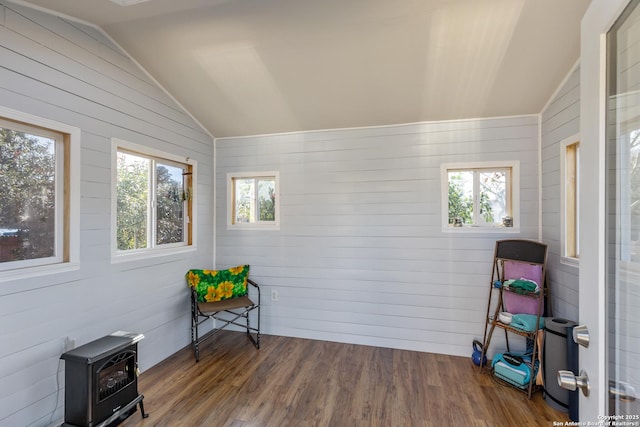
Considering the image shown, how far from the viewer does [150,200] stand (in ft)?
9.44

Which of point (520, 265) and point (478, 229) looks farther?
point (478, 229)

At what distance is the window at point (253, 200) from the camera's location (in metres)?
3.60

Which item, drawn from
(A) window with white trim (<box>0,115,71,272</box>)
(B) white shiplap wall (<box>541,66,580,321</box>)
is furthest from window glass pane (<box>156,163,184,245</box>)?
(B) white shiplap wall (<box>541,66,580,321</box>)

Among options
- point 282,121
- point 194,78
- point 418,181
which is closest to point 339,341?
point 418,181

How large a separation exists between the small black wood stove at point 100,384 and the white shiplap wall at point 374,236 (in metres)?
1.65

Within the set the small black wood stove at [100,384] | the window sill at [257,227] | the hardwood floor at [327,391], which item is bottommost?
the hardwood floor at [327,391]

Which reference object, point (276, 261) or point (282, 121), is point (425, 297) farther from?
point (282, 121)

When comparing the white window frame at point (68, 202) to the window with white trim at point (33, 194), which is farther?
the white window frame at point (68, 202)

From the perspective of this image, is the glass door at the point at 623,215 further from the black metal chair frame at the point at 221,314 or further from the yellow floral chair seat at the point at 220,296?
the yellow floral chair seat at the point at 220,296

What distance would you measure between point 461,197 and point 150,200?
3.13 m

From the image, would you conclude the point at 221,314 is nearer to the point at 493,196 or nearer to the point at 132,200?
the point at 132,200

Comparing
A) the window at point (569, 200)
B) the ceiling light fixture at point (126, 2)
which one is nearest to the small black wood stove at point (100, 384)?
the ceiling light fixture at point (126, 2)

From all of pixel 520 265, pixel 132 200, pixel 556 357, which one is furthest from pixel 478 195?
pixel 132 200

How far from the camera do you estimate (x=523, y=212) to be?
2846mm
